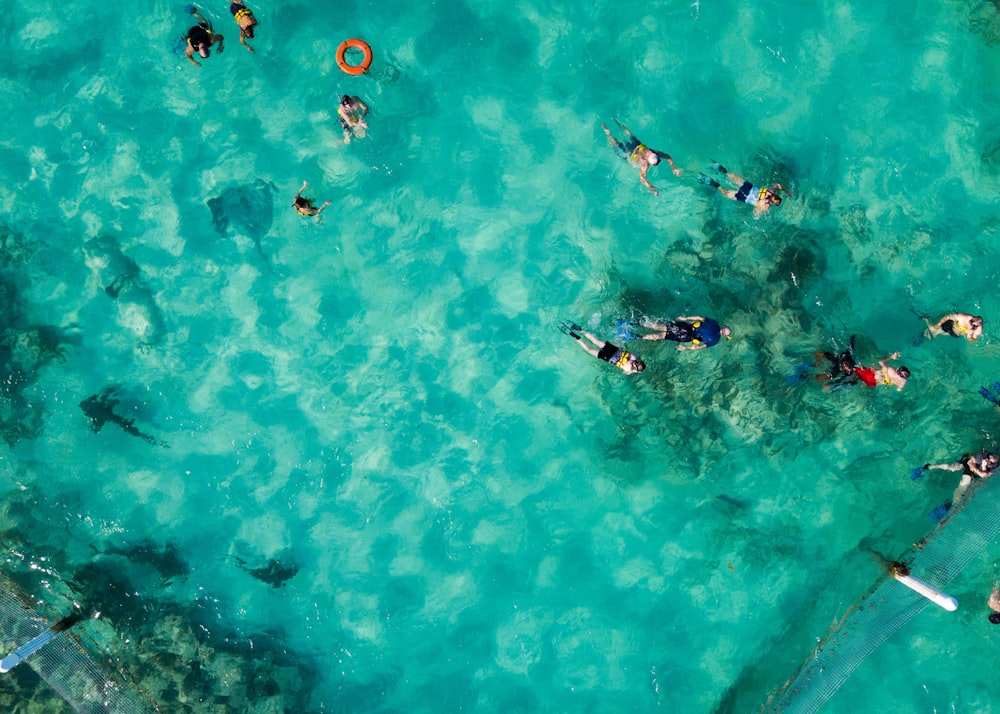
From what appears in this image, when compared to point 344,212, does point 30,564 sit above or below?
below

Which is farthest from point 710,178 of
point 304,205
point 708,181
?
point 304,205

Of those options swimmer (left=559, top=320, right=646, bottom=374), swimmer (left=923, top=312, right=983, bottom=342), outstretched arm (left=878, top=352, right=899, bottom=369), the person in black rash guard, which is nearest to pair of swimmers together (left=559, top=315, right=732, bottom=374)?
swimmer (left=559, top=320, right=646, bottom=374)

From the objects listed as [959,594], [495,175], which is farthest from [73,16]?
[959,594]

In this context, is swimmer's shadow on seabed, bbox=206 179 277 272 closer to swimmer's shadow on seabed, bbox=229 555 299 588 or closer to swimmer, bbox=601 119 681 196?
swimmer's shadow on seabed, bbox=229 555 299 588

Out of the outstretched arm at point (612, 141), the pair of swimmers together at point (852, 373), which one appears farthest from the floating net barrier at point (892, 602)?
the outstretched arm at point (612, 141)

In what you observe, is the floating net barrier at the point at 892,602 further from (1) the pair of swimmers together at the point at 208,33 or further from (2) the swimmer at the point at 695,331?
(1) the pair of swimmers together at the point at 208,33

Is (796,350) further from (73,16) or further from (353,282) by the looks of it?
(73,16)

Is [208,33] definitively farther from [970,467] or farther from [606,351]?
[970,467]
